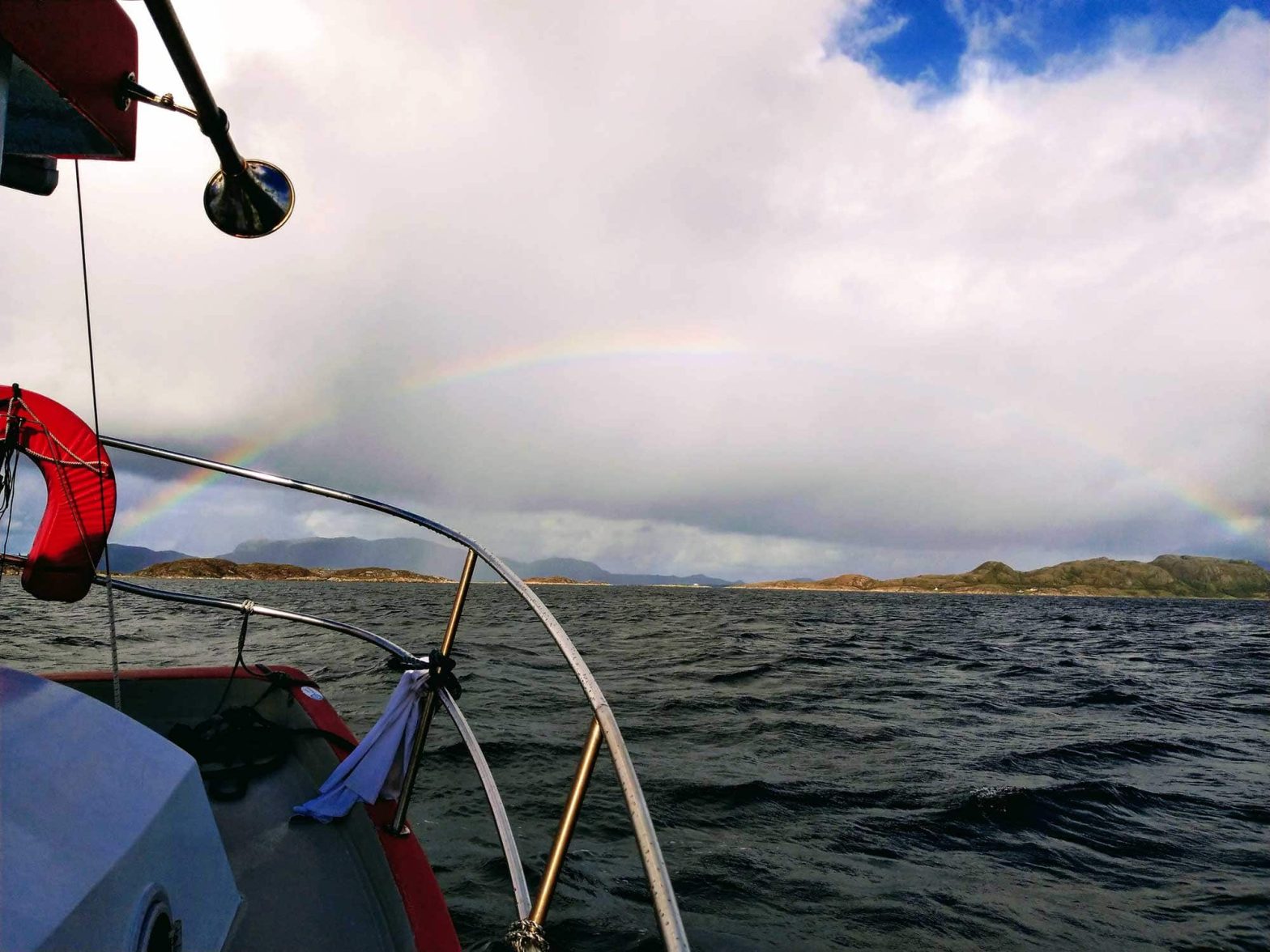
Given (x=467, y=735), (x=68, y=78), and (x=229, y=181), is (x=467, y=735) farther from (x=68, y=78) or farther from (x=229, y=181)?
(x=68, y=78)

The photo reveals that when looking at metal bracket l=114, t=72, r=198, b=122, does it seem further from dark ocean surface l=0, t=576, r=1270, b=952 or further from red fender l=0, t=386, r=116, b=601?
dark ocean surface l=0, t=576, r=1270, b=952

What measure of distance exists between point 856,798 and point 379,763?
17.4ft

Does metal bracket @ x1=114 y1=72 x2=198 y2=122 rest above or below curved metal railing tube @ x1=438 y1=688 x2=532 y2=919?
above

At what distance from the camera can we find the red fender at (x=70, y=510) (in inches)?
102

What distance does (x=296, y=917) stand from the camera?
2.64 meters

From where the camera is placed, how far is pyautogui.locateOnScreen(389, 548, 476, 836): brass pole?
113 inches

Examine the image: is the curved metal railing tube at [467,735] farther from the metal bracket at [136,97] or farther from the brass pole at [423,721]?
the metal bracket at [136,97]

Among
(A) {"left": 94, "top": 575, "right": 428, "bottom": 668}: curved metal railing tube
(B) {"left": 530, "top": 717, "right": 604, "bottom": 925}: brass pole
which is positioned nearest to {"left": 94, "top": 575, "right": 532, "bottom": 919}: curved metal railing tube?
(A) {"left": 94, "top": 575, "right": 428, "bottom": 668}: curved metal railing tube

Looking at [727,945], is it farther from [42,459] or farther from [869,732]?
[869,732]

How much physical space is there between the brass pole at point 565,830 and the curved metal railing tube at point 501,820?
39cm

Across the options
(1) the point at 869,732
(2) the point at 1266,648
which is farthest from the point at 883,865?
(2) the point at 1266,648

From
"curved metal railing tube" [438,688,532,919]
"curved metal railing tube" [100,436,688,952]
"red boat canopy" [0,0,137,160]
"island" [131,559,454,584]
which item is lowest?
"island" [131,559,454,584]

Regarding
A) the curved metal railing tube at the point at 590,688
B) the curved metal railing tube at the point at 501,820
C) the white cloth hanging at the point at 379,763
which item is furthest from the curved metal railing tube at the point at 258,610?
the curved metal railing tube at the point at 590,688

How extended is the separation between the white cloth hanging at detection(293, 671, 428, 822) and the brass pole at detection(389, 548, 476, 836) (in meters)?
0.07
